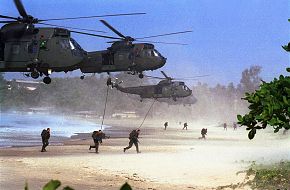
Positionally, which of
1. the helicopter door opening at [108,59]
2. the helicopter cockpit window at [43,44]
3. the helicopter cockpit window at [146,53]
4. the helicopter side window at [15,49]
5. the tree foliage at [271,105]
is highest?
the helicopter cockpit window at [146,53]

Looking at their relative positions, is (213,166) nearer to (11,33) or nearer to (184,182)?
(184,182)

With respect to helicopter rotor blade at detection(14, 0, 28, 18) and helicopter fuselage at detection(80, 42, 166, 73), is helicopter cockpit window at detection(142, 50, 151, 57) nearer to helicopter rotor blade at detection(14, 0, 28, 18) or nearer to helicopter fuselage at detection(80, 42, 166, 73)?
helicopter fuselage at detection(80, 42, 166, 73)

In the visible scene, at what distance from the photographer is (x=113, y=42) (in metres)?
33.3

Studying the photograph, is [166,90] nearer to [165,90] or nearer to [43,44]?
[165,90]

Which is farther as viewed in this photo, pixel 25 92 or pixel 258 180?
pixel 25 92

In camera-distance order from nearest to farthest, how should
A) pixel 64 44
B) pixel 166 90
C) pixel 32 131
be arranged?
pixel 64 44
pixel 166 90
pixel 32 131

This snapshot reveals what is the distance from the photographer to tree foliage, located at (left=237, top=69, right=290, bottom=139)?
4.74 meters

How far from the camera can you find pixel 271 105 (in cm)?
479

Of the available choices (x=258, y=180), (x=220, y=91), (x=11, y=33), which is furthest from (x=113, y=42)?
(x=220, y=91)

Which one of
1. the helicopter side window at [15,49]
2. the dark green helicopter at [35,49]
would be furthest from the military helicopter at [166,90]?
the helicopter side window at [15,49]

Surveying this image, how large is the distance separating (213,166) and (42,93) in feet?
561

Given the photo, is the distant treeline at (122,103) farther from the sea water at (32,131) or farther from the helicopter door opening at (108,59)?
the helicopter door opening at (108,59)

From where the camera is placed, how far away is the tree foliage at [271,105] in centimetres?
474

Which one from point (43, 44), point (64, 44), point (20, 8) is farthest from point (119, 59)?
point (20, 8)
